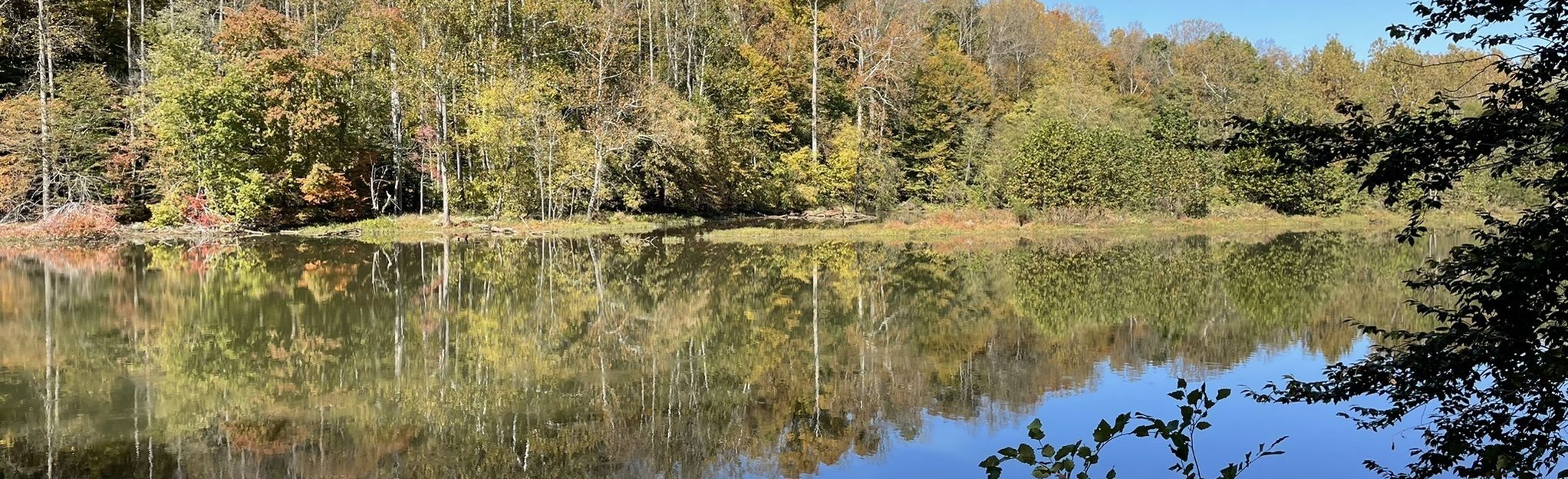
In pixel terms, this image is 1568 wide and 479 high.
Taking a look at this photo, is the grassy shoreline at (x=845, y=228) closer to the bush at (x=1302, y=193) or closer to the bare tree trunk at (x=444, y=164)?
the bare tree trunk at (x=444, y=164)

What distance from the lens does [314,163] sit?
35.5 m

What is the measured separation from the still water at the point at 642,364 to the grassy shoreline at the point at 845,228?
988 centimetres

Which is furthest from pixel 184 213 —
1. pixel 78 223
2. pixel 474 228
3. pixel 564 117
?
pixel 564 117

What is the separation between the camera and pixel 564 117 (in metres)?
39.6

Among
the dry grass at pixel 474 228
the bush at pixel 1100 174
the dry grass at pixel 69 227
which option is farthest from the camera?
the bush at pixel 1100 174

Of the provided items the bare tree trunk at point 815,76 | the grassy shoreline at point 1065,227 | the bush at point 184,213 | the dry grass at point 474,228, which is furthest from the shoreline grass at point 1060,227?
the bush at point 184,213

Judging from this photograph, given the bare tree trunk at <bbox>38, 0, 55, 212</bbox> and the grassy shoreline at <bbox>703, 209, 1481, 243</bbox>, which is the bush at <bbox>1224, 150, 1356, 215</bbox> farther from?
the bare tree trunk at <bbox>38, 0, 55, 212</bbox>

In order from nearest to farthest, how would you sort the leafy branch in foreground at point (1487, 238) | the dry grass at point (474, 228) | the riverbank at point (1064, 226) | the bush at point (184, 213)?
1. the leafy branch in foreground at point (1487, 238)
2. the riverbank at point (1064, 226)
3. the dry grass at point (474, 228)
4. the bush at point (184, 213)

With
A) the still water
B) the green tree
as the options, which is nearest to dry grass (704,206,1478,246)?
the still water

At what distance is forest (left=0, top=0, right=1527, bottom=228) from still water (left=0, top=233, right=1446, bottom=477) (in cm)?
1317

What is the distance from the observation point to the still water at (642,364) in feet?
26.1

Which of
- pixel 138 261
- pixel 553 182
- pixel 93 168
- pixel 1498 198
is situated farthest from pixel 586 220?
pixel 1498 198

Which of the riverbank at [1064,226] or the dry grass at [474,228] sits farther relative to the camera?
the dry grass at [474,228]

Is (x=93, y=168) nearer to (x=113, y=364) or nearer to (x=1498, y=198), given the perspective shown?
(x=113, y=364)
